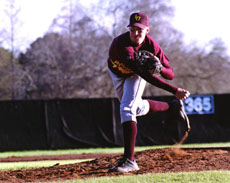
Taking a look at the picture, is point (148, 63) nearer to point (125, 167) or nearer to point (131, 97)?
point (131, 97)

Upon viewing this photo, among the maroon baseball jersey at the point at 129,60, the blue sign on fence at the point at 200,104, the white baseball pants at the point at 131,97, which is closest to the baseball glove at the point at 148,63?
the maroon baseball jersey at the point at 129,60

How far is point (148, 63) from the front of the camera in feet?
14.6

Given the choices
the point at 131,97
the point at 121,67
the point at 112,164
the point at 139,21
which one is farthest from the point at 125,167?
the point at 139,21

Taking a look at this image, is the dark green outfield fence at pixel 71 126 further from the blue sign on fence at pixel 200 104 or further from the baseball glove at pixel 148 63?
the baseball glove at pixel 148 63

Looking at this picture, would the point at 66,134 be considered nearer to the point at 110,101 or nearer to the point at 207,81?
the point at 110,101

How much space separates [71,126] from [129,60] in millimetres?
8548

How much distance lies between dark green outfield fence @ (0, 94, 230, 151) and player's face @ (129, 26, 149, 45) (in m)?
8.18

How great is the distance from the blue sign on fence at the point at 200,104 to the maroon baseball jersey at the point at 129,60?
851 cm

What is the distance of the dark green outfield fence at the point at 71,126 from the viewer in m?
12.8

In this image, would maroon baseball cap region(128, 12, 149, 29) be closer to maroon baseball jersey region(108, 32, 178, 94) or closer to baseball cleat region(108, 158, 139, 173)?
maroon baseball jersey region(108, 32, 178, 94)

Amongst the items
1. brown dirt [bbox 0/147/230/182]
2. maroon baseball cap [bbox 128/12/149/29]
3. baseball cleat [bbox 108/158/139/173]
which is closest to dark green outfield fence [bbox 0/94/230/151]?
brown dirt [bbox 0/147/230/182]

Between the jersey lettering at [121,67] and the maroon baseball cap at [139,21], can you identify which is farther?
the jersey lettering at [121,67]

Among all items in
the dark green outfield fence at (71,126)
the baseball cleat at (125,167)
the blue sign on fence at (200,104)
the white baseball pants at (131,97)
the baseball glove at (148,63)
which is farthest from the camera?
the blue sign on fence at (200,104)

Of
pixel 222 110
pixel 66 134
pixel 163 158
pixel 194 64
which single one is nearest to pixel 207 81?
pixel 194 64
